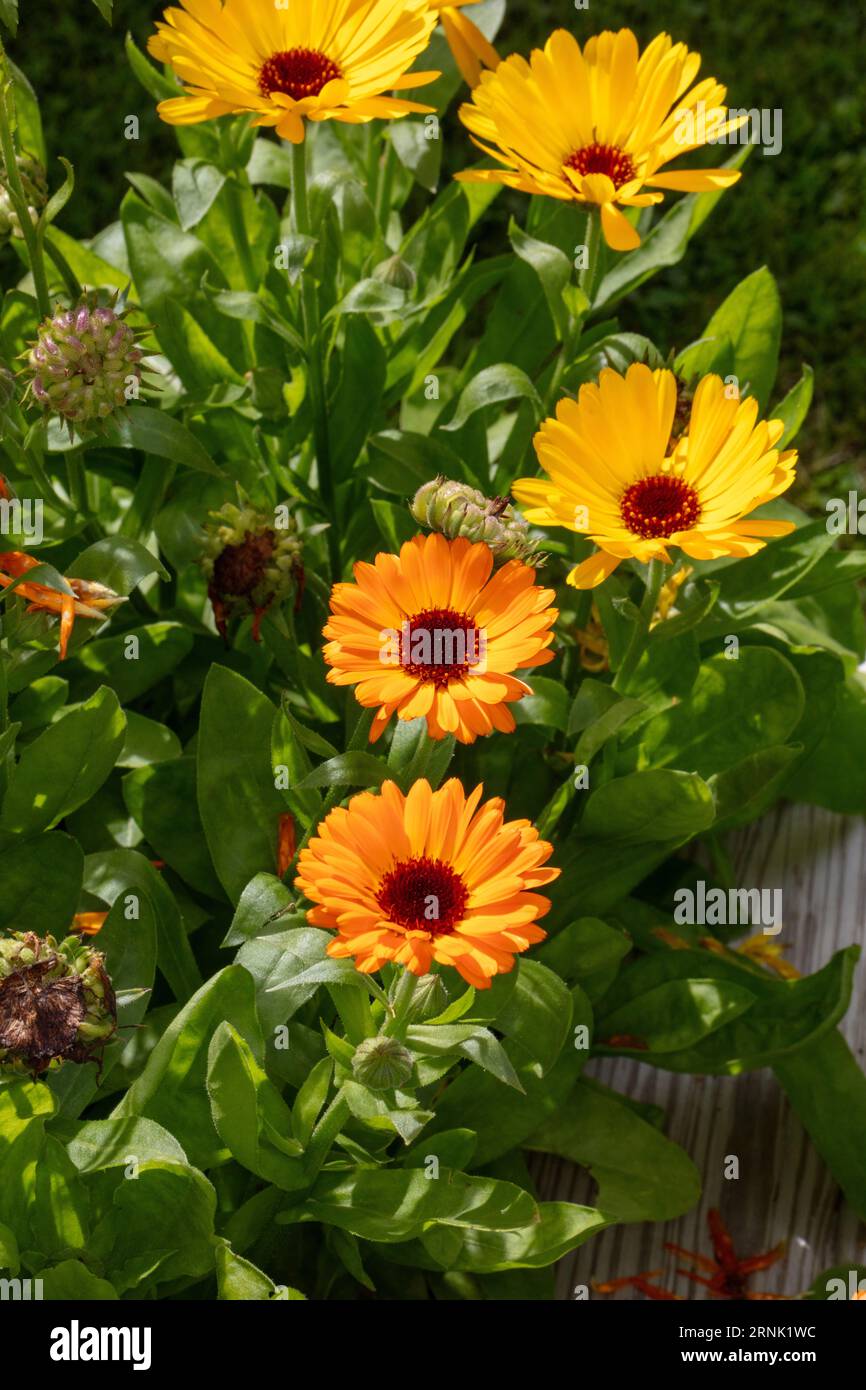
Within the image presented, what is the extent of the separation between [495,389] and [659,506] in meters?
0.24

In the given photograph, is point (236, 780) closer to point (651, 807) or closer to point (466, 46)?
point (651, 807)

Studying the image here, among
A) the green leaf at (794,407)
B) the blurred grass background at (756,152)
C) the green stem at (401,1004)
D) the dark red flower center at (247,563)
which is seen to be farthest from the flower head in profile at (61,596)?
the blurred grass background at (756,152)

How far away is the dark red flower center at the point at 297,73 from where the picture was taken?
47.3 inches

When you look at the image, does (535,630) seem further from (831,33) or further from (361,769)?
(831,33)

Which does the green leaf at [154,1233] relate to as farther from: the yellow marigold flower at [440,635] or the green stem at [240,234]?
the green stem at [240,234]

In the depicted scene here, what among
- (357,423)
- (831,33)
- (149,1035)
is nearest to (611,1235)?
(149,1035)

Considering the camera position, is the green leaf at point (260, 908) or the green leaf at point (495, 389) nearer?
the green leaf at point (260, 908)

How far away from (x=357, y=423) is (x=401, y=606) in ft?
1.64

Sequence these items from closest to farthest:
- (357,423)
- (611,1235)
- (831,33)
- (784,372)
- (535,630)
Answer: (535,630) < (611,1235) < (357,423) < (784,372) < (831,33)

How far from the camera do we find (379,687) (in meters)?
0.97

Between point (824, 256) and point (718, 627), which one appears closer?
point (718, 627)

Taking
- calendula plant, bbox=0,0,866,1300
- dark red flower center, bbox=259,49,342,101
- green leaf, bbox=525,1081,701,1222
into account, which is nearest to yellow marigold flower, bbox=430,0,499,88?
calendula plant, bbox=0,0,866,1300

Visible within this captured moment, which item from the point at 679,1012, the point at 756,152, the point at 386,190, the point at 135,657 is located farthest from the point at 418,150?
the point at 756,152

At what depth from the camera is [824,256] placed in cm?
246
